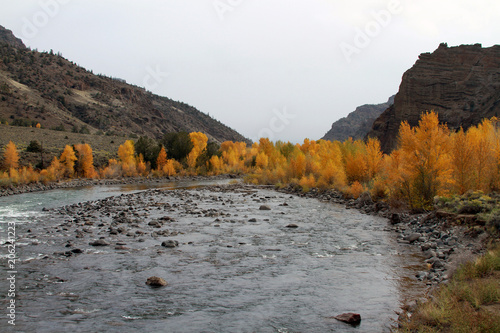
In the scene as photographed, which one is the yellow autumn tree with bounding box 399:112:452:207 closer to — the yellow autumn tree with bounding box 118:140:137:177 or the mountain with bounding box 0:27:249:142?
the yellow autumn tree with bounding box 118:140:137:177

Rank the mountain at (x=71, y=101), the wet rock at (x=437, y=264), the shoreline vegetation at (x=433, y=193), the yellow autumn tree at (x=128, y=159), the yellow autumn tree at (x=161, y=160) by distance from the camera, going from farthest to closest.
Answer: the mountain at (x=71, y=101)
the yellow autumn tree at (x=161, y=160)
the yellow autumn tree at (x=128, y=159)
the wet rock at (x=437, y=264)
the shoreline vegetation at (x=433, y=193)

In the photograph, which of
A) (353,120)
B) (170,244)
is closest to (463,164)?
(170,244)

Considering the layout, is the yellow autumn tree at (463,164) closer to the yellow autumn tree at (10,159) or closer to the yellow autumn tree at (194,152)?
the yellow autumn tree at (10,159)

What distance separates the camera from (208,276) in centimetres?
873

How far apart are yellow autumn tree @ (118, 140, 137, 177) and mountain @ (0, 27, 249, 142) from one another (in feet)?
75.7

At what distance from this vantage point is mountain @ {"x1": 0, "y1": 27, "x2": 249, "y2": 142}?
242 feet

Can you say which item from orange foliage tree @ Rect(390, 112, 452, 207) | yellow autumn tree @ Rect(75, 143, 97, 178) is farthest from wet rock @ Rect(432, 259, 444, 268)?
yellow autumn tree @ Rect(75, 143, 97, 178)

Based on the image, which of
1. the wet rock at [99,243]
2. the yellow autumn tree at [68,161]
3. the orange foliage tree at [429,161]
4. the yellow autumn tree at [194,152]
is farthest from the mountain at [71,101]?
the orange foliage tree at [429,161]

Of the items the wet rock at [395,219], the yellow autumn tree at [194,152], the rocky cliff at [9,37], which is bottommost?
the wet rock at [395,219]

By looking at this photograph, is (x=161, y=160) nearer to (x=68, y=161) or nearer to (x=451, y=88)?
(x=68, y=161)

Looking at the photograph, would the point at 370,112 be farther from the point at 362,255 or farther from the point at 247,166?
the point at 362,255

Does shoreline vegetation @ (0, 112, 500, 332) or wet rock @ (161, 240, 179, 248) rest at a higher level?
shoreline vegetation @ (0, 112, 500, 332)

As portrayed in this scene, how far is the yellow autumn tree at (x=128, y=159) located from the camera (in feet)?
174

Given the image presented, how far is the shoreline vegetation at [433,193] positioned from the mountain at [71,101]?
38847 millimetres
